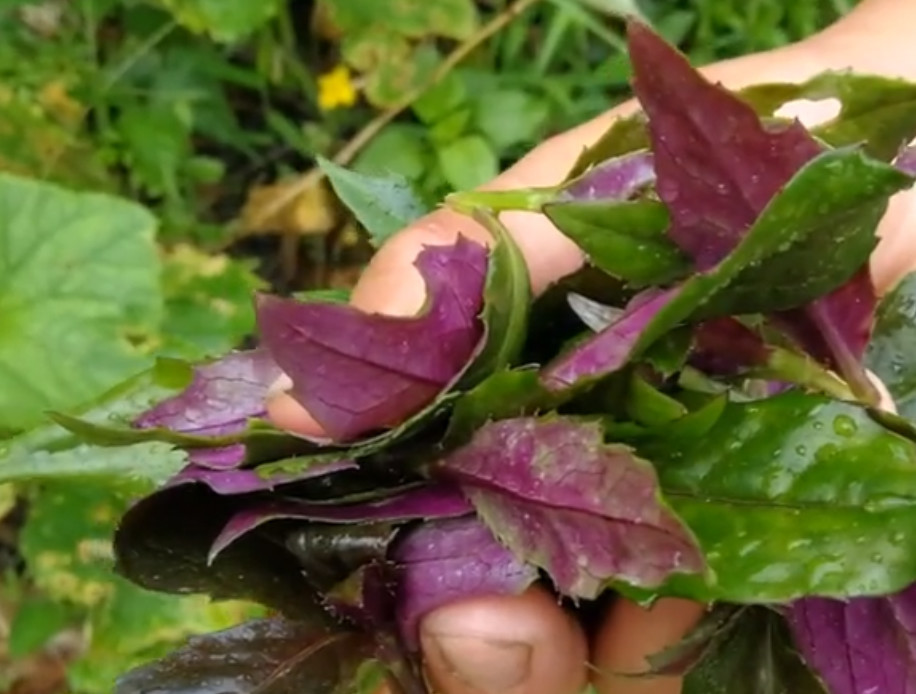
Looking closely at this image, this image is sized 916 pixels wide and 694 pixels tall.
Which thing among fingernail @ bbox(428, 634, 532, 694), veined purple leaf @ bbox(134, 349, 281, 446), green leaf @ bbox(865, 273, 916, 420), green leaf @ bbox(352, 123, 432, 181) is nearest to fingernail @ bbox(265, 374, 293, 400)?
veined purple leaf @ bbox(134, 349, 281, 446)

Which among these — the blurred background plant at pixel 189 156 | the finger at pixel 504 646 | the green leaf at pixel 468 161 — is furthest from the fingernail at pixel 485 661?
the green leaf at pixel 468 161

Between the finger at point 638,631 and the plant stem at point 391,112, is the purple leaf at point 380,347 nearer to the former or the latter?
the finger at point 638,631

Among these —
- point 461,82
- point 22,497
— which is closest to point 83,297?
point 22,497

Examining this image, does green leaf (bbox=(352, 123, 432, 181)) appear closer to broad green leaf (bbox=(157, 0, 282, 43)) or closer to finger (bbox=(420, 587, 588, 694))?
broad green leaf (bbox=(157, 0, 282, 43))

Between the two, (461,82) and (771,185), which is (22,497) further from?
(771,185)

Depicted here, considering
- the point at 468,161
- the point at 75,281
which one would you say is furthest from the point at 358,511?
the point at 468,161
